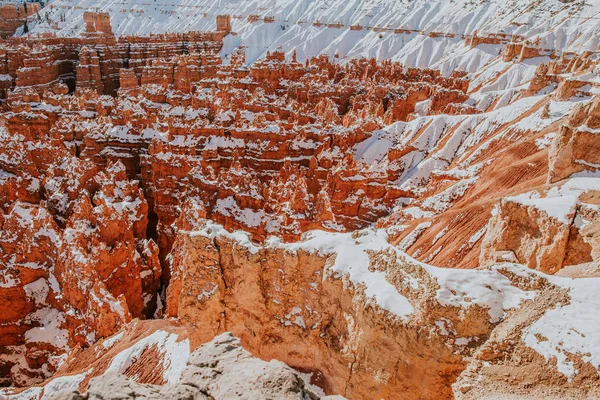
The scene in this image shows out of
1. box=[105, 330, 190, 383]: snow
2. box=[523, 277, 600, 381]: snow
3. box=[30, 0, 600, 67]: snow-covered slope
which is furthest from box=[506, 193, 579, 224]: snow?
box=[30, 0, 600, 67]: snow-covered slope

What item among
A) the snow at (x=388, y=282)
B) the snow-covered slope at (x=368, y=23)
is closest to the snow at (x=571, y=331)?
the snow at (x=388, y=282)

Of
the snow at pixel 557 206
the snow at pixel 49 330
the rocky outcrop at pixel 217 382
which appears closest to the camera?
the rocky outcrop at pixel 217 382

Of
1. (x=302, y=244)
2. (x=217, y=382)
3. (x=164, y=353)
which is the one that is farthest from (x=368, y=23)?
(x=217, y=382)

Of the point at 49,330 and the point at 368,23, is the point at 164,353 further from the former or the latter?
the point at 368,23

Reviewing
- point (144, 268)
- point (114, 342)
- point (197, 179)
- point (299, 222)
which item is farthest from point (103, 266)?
point (299, 222)

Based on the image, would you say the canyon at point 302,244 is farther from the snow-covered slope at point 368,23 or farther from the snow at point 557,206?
the snow-covered slope at point 368,23

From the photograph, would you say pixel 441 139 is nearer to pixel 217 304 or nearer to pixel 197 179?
pixel 197 179
